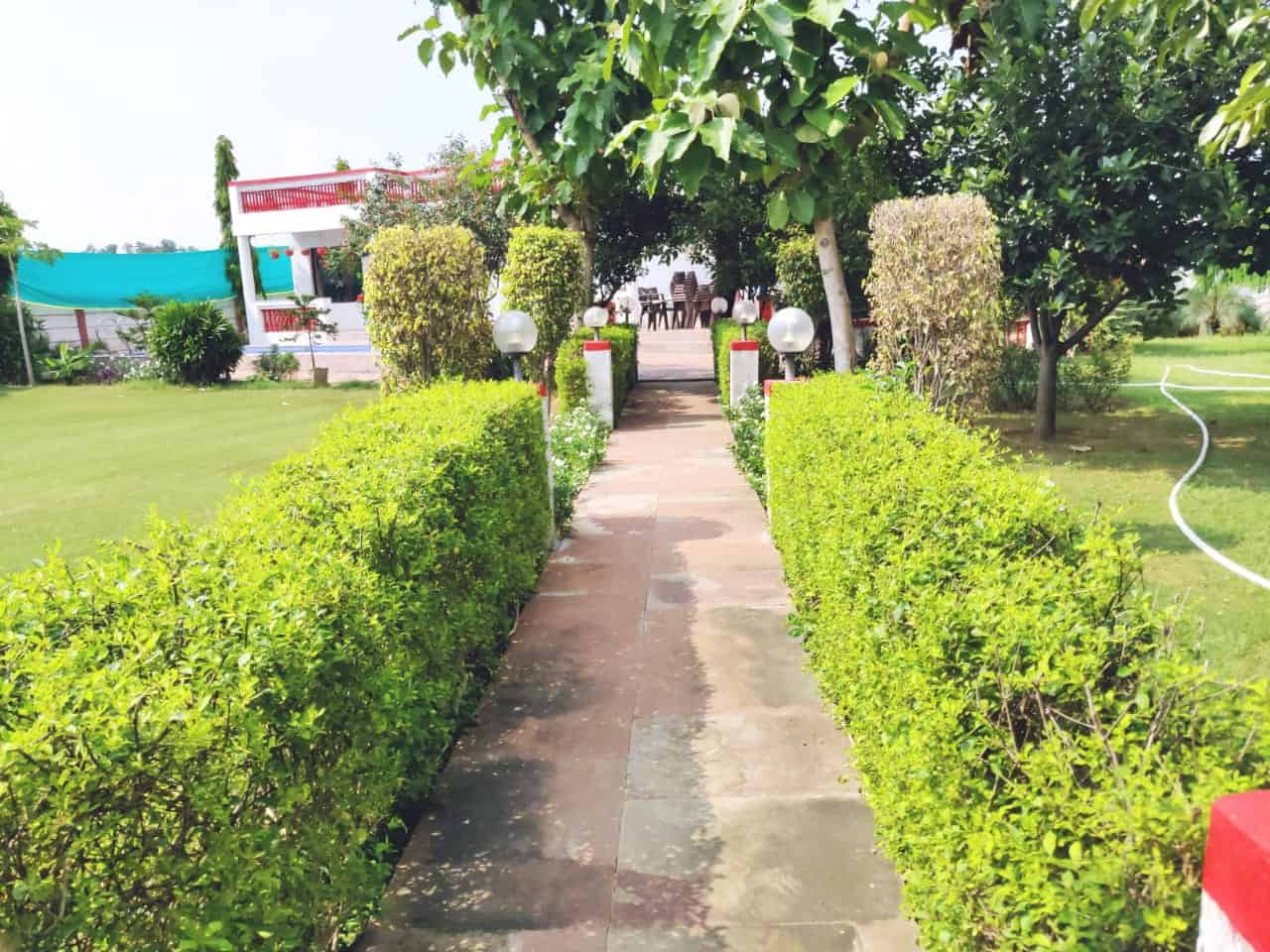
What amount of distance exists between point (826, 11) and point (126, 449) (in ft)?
38.4

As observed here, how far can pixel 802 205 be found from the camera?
9.05 metres

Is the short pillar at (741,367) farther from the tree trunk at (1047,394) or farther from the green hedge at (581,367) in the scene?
the tree trunk at (1047,394)

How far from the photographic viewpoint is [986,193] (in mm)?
11594

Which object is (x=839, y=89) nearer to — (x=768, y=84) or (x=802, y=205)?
(x=768, y=84)

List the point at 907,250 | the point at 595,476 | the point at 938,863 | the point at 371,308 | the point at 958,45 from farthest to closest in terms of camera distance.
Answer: the point at 958,45, the point at 595,476, the point at 371,308, the point at 907,250, the point at 938,863

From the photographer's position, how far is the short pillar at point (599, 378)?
45.6 feet

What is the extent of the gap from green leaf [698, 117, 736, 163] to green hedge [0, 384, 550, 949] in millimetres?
3896

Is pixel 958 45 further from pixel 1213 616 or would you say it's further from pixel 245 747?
pixel 245 747

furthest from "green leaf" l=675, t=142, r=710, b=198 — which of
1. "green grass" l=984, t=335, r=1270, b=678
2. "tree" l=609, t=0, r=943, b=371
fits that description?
"green grass" l=984, t=335, r=1270, b=678

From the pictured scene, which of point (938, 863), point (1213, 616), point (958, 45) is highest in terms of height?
point (958, 45)

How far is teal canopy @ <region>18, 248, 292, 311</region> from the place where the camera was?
2814cm

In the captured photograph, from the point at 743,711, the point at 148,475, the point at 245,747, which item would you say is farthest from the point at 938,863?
the point at 148,475

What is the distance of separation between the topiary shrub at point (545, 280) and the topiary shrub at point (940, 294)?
709cm

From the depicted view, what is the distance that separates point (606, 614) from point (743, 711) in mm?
1654
